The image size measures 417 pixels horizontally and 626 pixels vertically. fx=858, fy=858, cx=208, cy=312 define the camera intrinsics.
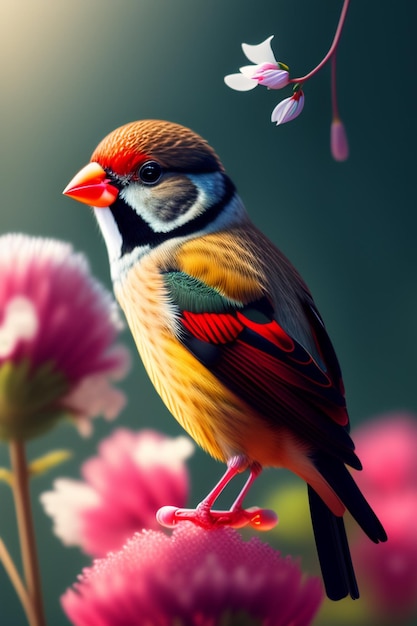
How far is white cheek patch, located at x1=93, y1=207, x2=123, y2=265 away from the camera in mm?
732

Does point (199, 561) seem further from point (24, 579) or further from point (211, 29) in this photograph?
point (211, 29)

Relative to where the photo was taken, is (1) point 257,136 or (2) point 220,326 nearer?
(2) point 220,326

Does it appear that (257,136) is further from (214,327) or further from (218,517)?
(218,517)

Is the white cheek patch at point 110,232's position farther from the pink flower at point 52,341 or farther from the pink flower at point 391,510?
the pink flower at point 391,510

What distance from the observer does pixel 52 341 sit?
0.73 meters

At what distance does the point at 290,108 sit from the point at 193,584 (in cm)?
41

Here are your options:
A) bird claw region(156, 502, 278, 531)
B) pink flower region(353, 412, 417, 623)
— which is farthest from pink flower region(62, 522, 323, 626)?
pink flower region(353, 412, 417, 623)

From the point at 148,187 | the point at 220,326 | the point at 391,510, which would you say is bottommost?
the point at 391,510

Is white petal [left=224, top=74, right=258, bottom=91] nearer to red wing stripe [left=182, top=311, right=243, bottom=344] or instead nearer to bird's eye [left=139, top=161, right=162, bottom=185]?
bird's eye [left=139, top=161, right=162, bottom=185]

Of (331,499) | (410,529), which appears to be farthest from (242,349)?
(410,529)

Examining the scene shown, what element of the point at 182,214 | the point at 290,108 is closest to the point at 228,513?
the point at 182,214

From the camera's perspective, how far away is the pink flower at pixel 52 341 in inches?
28.7

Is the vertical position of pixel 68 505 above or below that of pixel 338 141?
below

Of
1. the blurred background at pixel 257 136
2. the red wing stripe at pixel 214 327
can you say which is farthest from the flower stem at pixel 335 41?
the red wing stripe at pixel 214 327
